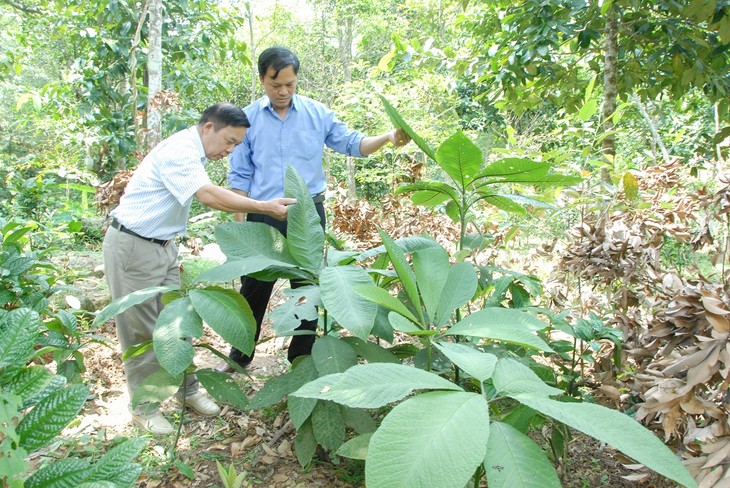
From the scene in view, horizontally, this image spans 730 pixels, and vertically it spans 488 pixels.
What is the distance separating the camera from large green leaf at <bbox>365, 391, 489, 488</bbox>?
766mm

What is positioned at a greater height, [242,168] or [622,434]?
[242,168]

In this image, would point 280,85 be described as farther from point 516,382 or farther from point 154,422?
point 516,382

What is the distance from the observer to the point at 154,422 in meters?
2.31

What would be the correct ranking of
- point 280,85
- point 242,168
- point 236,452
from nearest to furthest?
point 236,452
point 280,85
point 242,168

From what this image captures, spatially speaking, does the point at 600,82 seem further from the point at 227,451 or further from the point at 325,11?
the point at 325,11

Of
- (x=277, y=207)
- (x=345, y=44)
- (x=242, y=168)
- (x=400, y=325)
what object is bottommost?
(x=400, y=325)

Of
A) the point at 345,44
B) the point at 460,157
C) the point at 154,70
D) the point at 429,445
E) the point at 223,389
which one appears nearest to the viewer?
the point at 429,445

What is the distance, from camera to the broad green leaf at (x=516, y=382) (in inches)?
38.5

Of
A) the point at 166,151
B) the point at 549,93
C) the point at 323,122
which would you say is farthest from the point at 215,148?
the point at 549,93

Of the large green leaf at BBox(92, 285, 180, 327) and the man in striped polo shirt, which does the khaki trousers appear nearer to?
the man in striped polo shirt

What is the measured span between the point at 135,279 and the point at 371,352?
134cm

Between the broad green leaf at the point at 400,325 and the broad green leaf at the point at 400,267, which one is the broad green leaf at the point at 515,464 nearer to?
the broad green leaf at the point at 400,325

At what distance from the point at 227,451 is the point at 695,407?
5.29ft

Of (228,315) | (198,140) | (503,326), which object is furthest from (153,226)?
(503,326)
